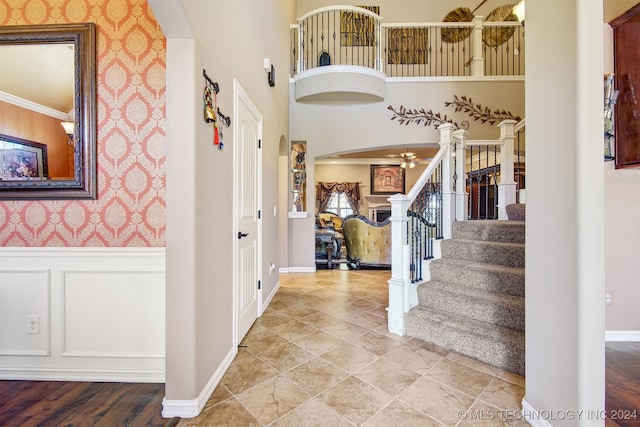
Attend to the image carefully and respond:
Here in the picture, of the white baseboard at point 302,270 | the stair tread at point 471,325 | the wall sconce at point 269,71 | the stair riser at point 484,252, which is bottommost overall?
the white baseboard at point 302,270

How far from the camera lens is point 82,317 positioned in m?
1.90

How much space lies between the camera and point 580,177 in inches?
47.3

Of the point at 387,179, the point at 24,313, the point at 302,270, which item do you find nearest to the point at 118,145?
the point at 24,313

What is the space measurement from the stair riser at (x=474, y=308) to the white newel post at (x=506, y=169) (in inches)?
78.0

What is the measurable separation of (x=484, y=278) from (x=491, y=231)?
61cm

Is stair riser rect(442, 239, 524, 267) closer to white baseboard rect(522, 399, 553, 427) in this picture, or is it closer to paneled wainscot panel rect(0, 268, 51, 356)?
white baseboard rect(522, 399, 553, 427)

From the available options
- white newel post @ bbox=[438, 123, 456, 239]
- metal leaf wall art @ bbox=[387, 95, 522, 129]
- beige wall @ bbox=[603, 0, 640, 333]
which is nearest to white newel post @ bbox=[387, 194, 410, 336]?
white newel post @ bbox=[438, 123, 456, 239]

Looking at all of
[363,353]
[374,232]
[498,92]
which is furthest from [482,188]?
[363,353]

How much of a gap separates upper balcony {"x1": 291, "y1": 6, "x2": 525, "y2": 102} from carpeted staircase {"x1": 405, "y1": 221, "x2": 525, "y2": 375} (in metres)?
3.23

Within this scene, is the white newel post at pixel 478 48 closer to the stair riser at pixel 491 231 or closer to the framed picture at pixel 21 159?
the stair riser at pixel 491 231

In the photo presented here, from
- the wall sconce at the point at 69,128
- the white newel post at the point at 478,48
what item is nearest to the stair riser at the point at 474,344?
the wall sconce at the point at 69,128

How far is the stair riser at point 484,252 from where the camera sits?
2.43m

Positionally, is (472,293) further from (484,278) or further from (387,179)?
(387,179)

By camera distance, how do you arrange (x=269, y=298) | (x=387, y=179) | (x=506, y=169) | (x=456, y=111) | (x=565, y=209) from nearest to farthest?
(x=565, y=209)
(x=269, y=298)
(x=506, y=169)
(x=456, y=111)
(x=387, y=179)
